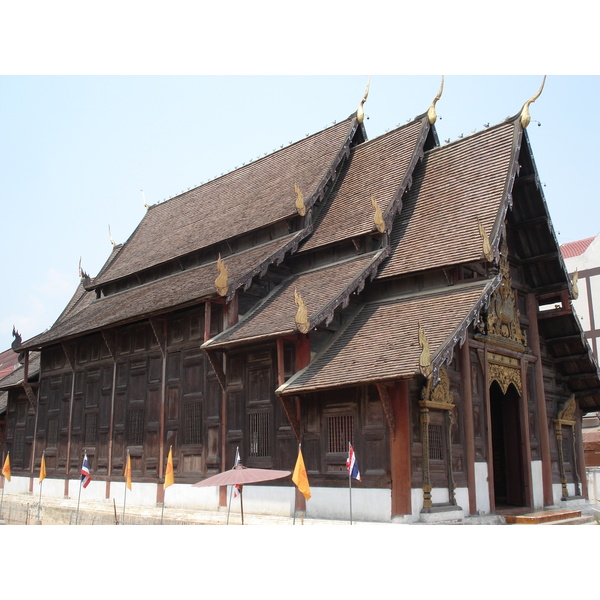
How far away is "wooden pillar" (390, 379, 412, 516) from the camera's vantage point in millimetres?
11938

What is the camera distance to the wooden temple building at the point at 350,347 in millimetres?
12789

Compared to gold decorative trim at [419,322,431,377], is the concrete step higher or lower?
lower

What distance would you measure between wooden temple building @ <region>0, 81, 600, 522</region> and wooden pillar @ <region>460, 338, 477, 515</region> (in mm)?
39

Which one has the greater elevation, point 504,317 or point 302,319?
point 504,317

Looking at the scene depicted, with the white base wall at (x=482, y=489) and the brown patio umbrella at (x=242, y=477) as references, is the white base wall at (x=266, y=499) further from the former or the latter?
the white base wall at (x=482, y=489)

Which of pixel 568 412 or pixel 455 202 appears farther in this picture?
pixel 568 412

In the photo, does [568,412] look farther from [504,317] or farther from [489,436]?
[489,436]

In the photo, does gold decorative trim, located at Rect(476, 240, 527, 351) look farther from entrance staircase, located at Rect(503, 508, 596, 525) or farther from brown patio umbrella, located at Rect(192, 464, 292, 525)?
brown patio umbrella, located at Rect(192, 464, 292, 525)

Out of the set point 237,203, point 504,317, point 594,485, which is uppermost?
point 237,203

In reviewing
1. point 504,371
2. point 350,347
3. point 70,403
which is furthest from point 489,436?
point 70,403

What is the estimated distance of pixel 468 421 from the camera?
1396 cm

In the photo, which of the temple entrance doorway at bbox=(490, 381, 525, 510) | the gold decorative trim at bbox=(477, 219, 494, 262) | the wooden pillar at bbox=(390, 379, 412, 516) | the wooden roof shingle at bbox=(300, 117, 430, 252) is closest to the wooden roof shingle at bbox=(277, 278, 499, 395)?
the gold decorative trim at bbox=(477, 219, 494, 262)

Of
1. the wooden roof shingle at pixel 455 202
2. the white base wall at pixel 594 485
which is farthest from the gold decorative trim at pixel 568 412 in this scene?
the wooden roof shingle at pixel 455 202

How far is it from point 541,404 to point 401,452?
6434 millimetres
